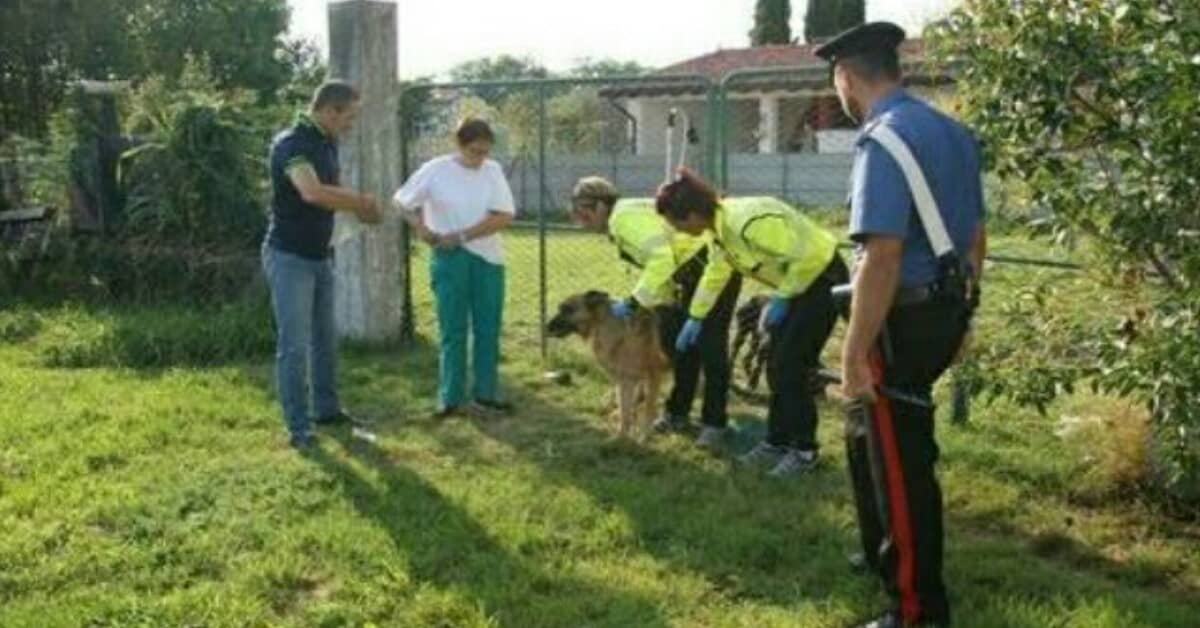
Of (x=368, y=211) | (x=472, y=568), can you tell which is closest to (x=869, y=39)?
(x=472, y=568)

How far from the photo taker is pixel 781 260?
634 centimetres

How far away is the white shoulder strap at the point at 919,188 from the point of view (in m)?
4.07

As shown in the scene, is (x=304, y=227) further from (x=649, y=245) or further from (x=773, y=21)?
(x=773, y=21)

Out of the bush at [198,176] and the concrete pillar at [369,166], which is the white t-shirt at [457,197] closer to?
the concrete pillar at [369,166]

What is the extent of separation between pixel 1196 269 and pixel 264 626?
3.50 m

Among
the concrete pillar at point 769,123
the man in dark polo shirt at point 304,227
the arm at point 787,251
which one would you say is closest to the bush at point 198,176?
the man in dark polo shirt at point 304,227

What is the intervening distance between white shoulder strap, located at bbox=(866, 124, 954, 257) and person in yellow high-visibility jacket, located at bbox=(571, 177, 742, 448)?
2.76m

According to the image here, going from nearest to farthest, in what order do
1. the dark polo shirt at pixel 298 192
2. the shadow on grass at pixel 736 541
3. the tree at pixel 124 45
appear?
the shadow on grass at pixel 736 541 → the dark polo shirt at pixel 298 192 → the tree at pixel 124 45

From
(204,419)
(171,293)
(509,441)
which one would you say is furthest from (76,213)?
(509,441)

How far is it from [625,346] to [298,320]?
70.9 inches

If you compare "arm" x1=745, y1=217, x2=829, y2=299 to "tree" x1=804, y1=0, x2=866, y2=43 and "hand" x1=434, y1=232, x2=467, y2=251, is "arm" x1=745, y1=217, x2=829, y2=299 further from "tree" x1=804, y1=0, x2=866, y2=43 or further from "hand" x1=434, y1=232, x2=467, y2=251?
"tree" x1=804, y1=0, x2=866, y2=43

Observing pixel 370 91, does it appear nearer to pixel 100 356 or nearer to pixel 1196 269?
pixel 100 356

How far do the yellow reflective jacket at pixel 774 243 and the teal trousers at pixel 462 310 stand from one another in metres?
2.08

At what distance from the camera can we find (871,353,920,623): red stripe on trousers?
171 inches
